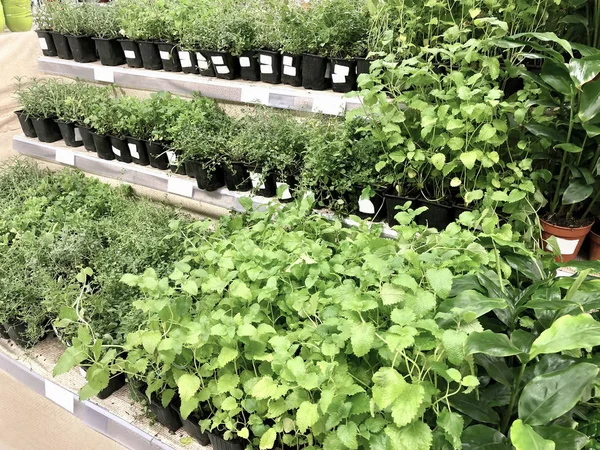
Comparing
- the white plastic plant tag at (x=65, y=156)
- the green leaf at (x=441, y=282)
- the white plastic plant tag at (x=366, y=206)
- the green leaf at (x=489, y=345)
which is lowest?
the white plastic plant tag at (x=65, y=156)

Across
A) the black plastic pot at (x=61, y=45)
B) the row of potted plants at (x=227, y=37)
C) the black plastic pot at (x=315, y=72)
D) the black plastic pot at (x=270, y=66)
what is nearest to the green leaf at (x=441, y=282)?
the row of potted plants at (x=227, y=37)

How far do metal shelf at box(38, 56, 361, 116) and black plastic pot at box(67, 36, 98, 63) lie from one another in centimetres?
5

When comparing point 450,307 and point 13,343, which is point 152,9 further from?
point 450,307

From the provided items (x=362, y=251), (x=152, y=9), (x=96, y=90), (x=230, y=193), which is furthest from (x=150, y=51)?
(x=362, y=251)

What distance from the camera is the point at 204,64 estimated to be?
228cm

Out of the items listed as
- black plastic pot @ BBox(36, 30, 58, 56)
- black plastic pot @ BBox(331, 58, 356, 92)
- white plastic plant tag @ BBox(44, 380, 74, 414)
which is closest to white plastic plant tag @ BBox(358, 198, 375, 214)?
black plastic pot @ BBox(331, 58, 356, 92)

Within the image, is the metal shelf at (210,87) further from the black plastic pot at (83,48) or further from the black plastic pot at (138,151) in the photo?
the black plastic pot at (138,151)

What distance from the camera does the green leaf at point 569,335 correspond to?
28.8 inches

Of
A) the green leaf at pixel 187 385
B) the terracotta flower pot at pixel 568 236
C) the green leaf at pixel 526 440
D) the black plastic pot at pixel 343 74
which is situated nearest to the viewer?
the green leaf at pixel 526 440

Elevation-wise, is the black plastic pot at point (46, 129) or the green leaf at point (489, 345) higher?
the green leaf at point (489, 345)

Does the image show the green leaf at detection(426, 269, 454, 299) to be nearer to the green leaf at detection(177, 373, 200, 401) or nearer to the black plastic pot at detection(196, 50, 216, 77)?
the green leaf at detection(177, 373, 200, 401)

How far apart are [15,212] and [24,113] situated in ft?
2.69

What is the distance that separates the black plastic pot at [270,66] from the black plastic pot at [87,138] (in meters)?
1.18

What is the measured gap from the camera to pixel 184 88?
2.35 metres
